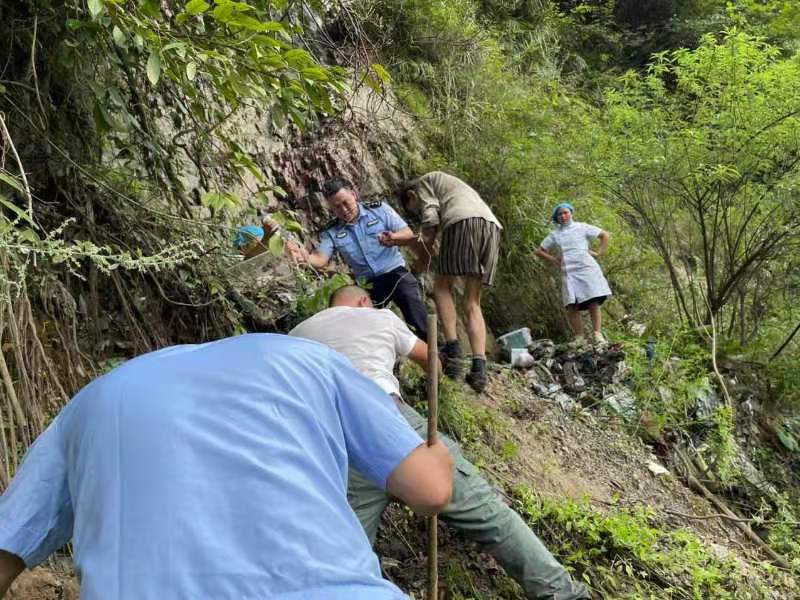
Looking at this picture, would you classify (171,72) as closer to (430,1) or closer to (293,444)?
(293,444)

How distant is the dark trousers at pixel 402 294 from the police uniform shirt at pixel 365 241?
6cm

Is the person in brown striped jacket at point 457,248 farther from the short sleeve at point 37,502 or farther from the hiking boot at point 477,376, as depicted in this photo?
the short sleeve at point 37,502

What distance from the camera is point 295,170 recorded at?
5.61 meters

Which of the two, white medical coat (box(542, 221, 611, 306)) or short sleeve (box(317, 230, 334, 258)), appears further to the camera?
white medical coat (box(542, 221, 611, 306))

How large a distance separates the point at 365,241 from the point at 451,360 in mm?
1112

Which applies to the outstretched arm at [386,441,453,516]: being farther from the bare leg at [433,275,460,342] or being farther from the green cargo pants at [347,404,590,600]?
the bare leg at [433,275,460,342]

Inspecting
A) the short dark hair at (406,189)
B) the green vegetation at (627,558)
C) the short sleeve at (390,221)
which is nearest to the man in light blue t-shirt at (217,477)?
the green vegetation at (627,558)

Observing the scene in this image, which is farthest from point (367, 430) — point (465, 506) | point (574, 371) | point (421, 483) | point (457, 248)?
point (574, 371)

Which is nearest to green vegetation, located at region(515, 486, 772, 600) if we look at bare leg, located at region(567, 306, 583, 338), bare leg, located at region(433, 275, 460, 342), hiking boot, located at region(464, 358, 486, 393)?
hiking boot, located at region(464, 358, 486, 393)

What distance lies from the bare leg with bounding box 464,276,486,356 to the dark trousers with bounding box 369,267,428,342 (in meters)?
0.54

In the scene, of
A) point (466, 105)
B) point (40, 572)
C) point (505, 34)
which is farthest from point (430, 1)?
point (40, 572)

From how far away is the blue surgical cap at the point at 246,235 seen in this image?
3.16 m

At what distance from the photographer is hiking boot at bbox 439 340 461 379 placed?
4.68 meters

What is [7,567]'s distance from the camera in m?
1.22
